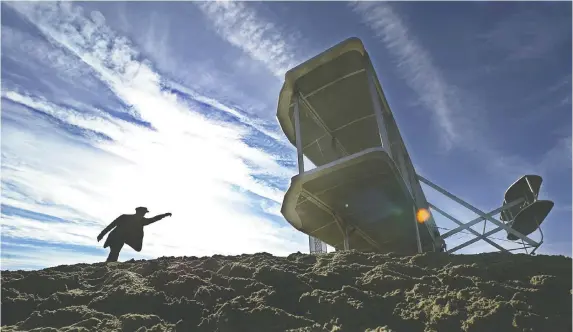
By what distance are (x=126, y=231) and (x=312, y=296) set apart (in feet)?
20.9

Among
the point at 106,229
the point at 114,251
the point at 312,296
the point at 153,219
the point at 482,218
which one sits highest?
the point at 482,218

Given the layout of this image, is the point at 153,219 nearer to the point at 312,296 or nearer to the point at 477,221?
the point at 312,296

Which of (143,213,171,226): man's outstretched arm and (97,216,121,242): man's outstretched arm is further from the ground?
(143,213,171,226): man's outstretched arm

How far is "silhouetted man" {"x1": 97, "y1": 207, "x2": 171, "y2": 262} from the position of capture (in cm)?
812

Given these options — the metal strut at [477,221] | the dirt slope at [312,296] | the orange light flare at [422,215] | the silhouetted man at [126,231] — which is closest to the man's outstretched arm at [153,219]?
the silhouetted man at [126,231]

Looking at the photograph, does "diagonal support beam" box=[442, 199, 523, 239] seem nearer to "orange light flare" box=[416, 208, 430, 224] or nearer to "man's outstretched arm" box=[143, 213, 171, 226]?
"orange light flare" box=[416, 208, 430, 224]

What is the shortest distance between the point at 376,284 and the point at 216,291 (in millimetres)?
1808

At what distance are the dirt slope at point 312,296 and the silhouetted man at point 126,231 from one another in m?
3.38

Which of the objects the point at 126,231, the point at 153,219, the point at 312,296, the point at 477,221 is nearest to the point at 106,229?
the point at 126,231

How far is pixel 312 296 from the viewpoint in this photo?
357 centimetres

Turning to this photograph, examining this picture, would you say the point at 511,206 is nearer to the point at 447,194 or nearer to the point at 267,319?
the point at 447,194

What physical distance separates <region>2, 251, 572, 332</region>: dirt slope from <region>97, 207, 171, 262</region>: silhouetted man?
3378mm

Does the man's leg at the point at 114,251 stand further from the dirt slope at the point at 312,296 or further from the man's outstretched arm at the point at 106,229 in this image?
the dirt slope at the point at 312,296

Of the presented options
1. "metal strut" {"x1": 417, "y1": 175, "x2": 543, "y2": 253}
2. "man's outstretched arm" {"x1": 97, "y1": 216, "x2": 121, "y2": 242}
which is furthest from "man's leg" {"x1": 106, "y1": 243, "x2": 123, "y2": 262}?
"metal strut" {"x1": 417, "y1": 175, "x2": 543, "y2": 253}
